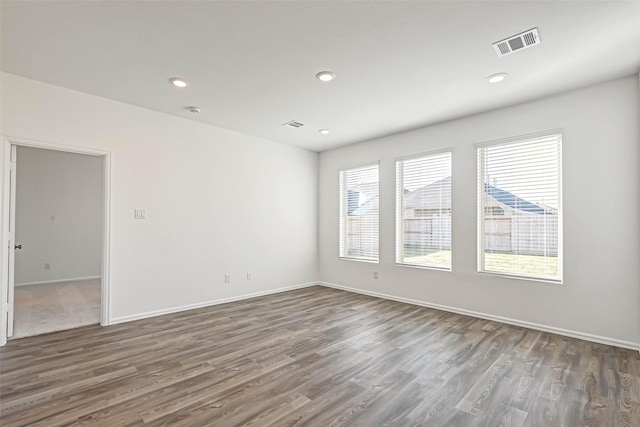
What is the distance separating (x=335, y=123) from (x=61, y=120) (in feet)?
11.4

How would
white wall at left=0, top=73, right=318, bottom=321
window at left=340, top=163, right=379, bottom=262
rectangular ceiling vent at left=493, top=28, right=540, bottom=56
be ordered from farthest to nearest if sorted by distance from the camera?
window at left=340, top=163, right=379, bottom=262 → white wall at left=0, top=73, right=318, bottom=321 → rectangular ceiling vent at left=493, top=28, right=540, bottom=56

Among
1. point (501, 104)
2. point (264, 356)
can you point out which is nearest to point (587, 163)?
point (501, 104)

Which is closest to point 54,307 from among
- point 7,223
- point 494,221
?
point 7,223

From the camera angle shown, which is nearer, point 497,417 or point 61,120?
point 497,417

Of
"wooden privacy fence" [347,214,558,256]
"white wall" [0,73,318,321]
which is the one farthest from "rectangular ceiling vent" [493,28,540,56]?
"white wall" [0,73,318,321]

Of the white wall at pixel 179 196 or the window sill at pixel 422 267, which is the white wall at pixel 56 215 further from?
the window sill at pixel 422 267

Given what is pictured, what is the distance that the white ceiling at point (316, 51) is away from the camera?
7.47 feet

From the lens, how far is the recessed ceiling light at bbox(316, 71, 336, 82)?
3188 mm

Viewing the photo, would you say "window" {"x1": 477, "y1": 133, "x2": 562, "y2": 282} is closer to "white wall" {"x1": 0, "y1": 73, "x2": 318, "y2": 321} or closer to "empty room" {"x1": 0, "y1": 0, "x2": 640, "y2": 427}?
"empty room" {"x1": 0, "y1": 0, "x2": 640, "y2": 427}

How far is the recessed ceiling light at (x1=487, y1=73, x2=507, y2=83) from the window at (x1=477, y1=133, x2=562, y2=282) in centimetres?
104

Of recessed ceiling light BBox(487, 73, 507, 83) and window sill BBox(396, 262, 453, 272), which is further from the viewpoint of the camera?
window sill BBox(396, 262, 453, 272)

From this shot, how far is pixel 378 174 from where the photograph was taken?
18.4 ft

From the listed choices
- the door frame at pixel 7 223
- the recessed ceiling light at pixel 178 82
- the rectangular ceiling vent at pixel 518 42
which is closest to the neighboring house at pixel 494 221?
the rectangular ceiling vent at pixel 518 42

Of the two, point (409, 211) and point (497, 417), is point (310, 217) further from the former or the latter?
point (497, 417)
